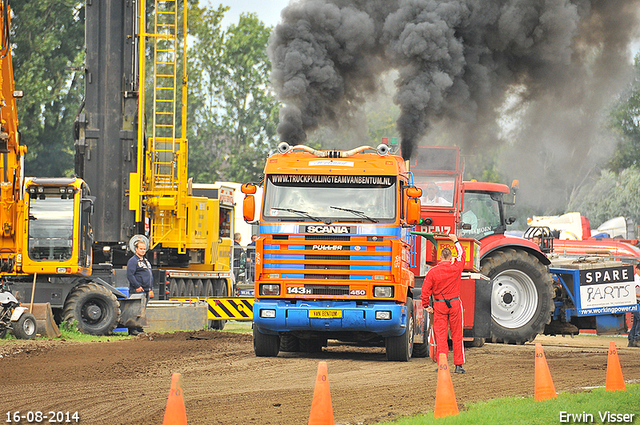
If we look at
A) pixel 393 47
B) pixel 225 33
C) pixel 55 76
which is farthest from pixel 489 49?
pixel 225 33

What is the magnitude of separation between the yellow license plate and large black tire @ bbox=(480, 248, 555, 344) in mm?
5283

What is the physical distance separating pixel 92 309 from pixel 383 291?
6.77 meters

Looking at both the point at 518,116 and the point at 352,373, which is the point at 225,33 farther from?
the point at 352,373

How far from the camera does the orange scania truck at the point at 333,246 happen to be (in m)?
13.3

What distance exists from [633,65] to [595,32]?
191 centimetres

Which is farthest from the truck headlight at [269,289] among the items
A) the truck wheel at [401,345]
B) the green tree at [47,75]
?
the green tree at [47,75]

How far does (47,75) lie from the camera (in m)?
46.1

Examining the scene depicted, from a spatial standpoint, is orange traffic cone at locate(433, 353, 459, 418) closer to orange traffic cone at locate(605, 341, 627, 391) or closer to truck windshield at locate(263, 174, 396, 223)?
orange traffic cone at locate(605, 341, 627, 391)

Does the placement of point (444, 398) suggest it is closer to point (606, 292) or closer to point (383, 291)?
point (383, 291)

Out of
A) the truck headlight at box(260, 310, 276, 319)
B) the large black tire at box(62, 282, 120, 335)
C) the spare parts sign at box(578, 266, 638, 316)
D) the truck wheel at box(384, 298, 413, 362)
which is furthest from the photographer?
the spare parts sign at box(578, 266, 638, 316)

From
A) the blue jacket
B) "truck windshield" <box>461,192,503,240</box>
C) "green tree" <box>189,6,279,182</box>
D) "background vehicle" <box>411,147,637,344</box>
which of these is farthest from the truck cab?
"green tree" <box>189,6,279,182</box>

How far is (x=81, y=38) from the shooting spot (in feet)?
156

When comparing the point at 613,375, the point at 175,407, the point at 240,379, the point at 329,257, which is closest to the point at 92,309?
the point at 329,257

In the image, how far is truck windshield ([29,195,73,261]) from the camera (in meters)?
17.6
